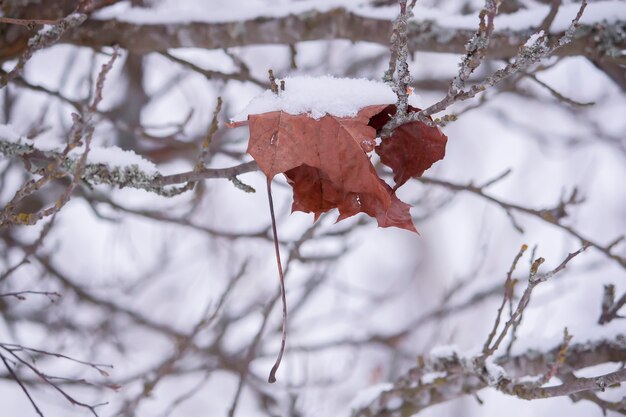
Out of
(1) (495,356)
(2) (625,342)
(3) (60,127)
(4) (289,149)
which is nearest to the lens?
(4) (289,149)

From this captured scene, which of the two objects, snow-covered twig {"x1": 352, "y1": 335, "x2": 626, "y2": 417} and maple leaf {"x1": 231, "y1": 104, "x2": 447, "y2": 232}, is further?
snow-covered twig {"x1": 352, "y1": 335, "x2": 626, "y2": 417}

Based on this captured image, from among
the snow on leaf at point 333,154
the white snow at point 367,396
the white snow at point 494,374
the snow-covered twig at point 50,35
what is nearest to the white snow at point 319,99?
the snow on leaf at point 333,154

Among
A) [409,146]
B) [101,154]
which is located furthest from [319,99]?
[101,154]

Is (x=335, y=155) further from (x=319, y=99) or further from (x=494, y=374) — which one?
(x=494, y=374)

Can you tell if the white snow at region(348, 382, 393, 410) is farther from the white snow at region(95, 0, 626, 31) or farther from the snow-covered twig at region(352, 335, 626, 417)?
the white snow at region(95, 0, 626, 31)

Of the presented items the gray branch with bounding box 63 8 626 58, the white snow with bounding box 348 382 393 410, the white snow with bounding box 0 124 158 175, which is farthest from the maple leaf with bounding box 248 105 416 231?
the white snow with bounding box 348 382 393 410

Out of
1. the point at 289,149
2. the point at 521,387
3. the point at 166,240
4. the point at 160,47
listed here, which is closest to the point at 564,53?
the point at 521,387

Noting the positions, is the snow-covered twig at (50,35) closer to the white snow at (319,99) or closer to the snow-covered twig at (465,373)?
the white snow at (319,99)

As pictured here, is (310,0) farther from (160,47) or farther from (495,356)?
(495,356)
